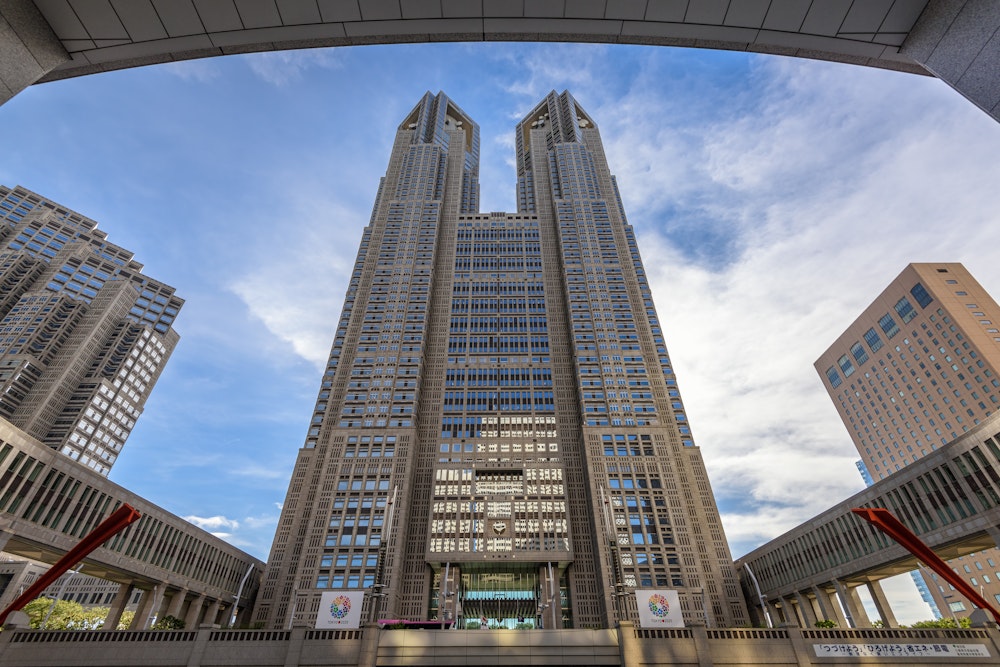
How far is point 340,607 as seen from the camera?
97.5 ft

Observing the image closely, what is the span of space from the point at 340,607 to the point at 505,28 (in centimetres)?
3229

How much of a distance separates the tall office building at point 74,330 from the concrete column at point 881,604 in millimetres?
147955

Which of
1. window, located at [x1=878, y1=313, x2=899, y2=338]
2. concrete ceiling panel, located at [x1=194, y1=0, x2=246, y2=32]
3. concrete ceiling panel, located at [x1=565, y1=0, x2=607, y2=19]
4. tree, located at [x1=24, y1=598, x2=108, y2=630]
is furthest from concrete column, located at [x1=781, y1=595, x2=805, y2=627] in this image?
tree, located at [x1=24, y1=598, x2=108, y2=630]

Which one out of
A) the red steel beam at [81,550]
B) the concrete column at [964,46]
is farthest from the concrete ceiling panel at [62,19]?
the red steel beam at [81,550]

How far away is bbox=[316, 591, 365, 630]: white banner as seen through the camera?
28750mm

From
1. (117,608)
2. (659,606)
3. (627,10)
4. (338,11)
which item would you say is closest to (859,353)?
(659,606)

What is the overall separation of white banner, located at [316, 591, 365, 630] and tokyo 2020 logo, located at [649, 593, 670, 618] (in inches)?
696

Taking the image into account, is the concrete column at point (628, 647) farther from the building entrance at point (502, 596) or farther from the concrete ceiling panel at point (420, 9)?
the building entrance at point (502, 596)

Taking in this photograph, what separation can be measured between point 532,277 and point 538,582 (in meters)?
65.9

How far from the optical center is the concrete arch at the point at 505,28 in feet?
21.2

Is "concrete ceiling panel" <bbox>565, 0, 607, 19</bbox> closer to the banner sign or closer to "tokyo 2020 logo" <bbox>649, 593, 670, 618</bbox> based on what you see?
"tokyo 2020 logo" <bbox>649, 593, 670, 618</bbox>

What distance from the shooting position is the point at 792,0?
712 cm

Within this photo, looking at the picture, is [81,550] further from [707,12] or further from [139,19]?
[707,12]

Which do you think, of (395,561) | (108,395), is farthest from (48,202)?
(395,561)
